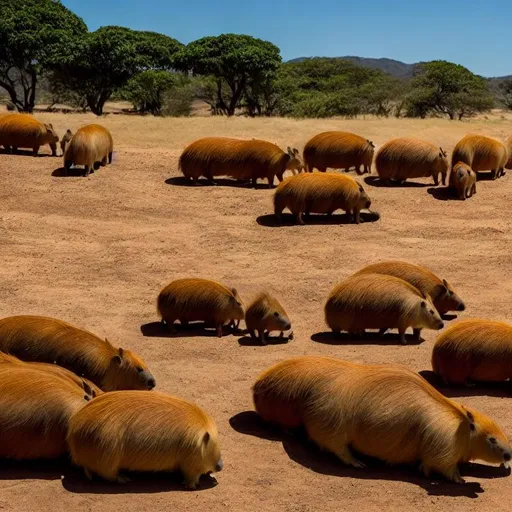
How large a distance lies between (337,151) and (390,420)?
12817 mm

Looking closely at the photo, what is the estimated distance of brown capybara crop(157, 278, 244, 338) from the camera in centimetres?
1073

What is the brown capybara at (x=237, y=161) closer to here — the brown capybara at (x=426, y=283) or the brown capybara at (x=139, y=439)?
the brown capybara at (x=426, y=283)

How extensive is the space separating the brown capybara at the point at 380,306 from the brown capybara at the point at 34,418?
4.21 metres

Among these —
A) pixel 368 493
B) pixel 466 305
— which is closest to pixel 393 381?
pixel 368 493

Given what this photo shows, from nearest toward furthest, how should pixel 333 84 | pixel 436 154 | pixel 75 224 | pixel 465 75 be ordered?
pixel 75 224 < pixel 436 154 < pixel 465 75 < pixel 333 84

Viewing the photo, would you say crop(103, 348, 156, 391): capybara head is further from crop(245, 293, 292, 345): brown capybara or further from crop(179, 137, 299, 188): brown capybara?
crop(179, 137, 299, 188): brown capybara

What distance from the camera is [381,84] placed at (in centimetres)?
4850

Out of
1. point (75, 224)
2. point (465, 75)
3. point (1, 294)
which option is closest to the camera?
point (1, 294)

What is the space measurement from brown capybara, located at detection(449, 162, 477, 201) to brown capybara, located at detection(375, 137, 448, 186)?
2.30ft

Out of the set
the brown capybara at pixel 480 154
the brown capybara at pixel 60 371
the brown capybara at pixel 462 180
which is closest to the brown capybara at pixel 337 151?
the brown capybara at pixel 480 154

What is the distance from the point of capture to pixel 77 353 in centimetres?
825

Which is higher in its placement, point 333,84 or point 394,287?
point 333,84

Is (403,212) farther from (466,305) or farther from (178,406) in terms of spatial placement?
(178,406)

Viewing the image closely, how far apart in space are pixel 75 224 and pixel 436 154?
26.0 ft
